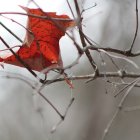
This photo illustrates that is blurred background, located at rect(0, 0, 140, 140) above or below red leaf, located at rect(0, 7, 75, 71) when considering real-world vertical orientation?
below

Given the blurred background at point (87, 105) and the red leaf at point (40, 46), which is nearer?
the red leaf at point (40, 46)

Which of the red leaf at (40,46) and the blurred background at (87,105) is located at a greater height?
the red leaf at (40,46)

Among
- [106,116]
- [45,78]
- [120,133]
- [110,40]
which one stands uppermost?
[45,78]

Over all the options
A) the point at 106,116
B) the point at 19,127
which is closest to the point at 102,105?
the point at 106,116

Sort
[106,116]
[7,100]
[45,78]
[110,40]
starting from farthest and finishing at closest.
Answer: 1. [7,100]
2. [106,116]
3. [110,40]
4. [45,78]

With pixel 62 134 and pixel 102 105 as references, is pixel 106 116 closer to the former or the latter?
pixel 102 105

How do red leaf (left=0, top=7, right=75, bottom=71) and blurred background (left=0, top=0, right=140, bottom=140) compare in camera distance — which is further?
blurred background (left=0, top=0, right=140, bottom=140)

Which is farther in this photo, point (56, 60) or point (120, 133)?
point (120, 133)

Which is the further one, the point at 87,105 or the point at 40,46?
the point at 87,105
